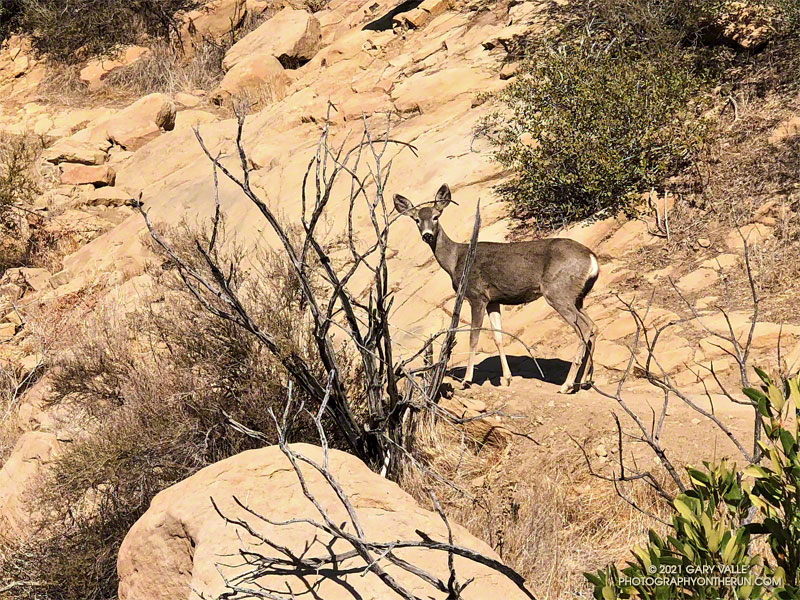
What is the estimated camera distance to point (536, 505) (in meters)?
6.57

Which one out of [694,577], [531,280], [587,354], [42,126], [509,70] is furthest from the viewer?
[42,126]

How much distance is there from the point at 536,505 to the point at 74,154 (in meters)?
15.6

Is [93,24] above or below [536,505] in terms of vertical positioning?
above

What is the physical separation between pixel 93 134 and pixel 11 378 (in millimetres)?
9359

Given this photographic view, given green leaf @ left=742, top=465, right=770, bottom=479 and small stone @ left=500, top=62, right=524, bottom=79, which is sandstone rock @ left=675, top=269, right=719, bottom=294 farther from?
green leaf @ left=742, top=465, right=770, bottom=479

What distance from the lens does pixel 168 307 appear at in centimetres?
948

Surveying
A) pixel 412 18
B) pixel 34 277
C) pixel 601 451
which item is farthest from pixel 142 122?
pixel 601 451

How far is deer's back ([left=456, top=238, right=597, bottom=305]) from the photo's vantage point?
9117 millimetres

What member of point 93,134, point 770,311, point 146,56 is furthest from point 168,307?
point 146,56

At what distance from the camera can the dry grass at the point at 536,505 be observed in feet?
19.5

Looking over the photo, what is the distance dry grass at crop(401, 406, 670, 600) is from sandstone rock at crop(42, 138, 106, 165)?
45.3 ft

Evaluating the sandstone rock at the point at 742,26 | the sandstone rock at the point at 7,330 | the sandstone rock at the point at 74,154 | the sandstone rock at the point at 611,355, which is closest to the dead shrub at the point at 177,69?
the sandstone rock at the point at 74,154

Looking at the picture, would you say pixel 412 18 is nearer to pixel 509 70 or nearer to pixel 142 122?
pixel 509 70

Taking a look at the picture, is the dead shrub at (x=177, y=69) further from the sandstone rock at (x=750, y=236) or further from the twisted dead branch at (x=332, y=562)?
the twisted dead branch at (x=332, y=562)
